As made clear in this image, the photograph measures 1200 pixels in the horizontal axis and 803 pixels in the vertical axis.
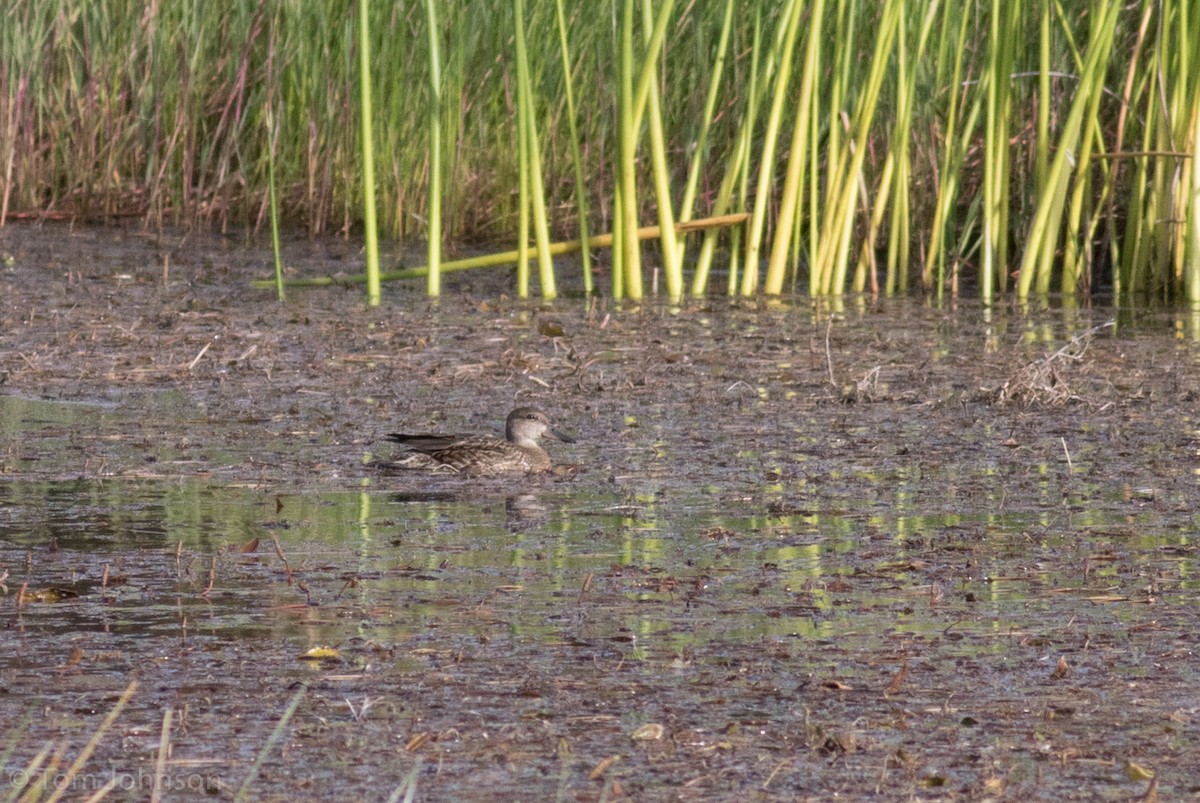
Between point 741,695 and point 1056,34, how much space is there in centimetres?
685

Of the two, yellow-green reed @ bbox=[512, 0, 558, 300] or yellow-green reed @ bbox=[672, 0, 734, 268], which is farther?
yellow-green reed @ bbox=[672, 0, 734, 268]

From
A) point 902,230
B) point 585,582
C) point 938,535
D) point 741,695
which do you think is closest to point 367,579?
point 585,582

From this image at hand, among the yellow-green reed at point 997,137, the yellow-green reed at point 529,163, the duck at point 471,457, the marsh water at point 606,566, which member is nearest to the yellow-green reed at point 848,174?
the yellow-green reed at point 997,137

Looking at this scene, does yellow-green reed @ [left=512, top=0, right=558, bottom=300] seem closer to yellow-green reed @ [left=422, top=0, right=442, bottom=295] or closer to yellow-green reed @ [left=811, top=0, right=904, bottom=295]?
yellow-green reed @ [left=422, top=0, right=442, bottom=295]

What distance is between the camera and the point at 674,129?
10.6 meters

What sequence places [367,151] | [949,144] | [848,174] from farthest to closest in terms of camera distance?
[848,174] → [949,144] → [367,151]

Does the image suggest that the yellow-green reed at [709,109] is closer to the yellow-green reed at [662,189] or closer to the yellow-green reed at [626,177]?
the yellow-green reed at [662,189]

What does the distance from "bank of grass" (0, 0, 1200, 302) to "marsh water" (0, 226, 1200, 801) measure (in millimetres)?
999

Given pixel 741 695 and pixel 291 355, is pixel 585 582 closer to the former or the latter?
pixel 741 695

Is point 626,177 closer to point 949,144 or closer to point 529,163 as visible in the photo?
point 529,163

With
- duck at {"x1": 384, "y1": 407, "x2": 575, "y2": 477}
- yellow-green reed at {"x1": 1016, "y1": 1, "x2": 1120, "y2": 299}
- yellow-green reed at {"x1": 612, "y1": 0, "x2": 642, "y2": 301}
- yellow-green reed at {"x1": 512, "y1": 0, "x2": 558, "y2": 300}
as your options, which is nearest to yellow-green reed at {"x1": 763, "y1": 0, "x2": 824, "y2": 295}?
yellow-green reed at {"x1": 612, "y1": 0, "x2": 642, "y2": 301}

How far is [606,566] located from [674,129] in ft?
21.7

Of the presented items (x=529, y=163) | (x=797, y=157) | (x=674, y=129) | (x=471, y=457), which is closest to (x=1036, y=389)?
(x=471, y=457)

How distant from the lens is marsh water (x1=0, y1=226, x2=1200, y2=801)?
3.00 m
